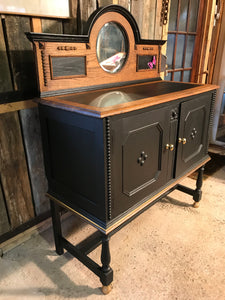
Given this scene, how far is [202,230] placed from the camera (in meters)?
1.84

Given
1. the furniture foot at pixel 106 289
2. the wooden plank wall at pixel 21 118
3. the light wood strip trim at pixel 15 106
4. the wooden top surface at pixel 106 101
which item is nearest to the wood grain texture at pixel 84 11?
the wooden plank wall at pixel 21 118

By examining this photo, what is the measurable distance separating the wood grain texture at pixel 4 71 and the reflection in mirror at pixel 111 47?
1.68 feet

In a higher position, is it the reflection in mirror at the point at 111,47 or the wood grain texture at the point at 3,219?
the reflection in mirror at the point at 111,47

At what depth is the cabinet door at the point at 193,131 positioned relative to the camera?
4.95ft

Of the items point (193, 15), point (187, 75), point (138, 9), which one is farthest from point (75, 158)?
point (193, 15)

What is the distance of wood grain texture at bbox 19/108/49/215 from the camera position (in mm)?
1513

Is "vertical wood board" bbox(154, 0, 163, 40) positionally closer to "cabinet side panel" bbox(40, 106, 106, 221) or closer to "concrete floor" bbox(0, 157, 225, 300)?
"cabinet side panel" bbox(40, 106, 106, 221)

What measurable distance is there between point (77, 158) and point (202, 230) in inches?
46.7

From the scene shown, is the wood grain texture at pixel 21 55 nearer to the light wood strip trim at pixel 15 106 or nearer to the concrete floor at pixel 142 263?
the light wood strip trim at pixel 15 106

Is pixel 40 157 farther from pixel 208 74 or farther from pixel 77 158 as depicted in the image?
pixel 208 74

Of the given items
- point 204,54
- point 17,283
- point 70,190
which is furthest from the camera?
point 204,54

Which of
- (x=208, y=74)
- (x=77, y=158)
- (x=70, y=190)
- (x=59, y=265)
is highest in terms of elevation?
(x=208, y=74)

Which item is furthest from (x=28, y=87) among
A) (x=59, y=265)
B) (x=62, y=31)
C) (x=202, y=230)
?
(x=202, y=230)

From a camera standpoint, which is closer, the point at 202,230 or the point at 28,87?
the point at 28,87
